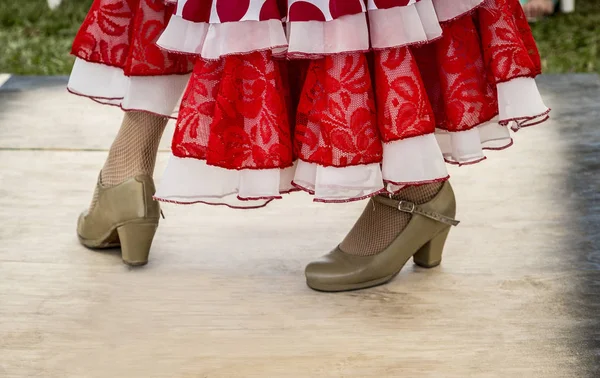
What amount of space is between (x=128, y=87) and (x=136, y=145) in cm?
14

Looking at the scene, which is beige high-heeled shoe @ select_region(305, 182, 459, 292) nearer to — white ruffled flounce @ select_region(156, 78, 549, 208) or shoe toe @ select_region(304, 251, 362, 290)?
shoe toe @ select_region(304, 251, 362, 290)

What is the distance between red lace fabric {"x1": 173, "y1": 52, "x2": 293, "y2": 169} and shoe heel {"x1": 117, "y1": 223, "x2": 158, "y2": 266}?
9.3 inches

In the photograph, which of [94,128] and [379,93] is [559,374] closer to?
[379,93]

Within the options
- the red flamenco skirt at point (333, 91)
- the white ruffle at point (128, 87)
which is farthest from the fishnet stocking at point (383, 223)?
the white ruffle at point (128, 87)

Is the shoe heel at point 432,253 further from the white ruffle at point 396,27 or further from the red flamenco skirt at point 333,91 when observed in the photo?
the white ruffle at point 396,27

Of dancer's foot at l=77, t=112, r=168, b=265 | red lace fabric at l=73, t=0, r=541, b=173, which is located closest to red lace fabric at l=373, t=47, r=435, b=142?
red lace fabric at l=73, t=0, r=541, b=173

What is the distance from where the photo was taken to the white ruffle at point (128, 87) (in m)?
1.28

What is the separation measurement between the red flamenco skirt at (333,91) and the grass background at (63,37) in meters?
1.62

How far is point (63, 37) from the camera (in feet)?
10.3

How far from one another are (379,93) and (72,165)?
90cm

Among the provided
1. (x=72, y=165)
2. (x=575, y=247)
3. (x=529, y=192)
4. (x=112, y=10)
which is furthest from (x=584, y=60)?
(x=112, y=10)

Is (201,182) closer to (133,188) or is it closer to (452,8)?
(133,188)

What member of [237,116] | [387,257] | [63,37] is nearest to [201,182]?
[237,116]

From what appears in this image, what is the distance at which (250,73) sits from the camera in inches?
46.1
